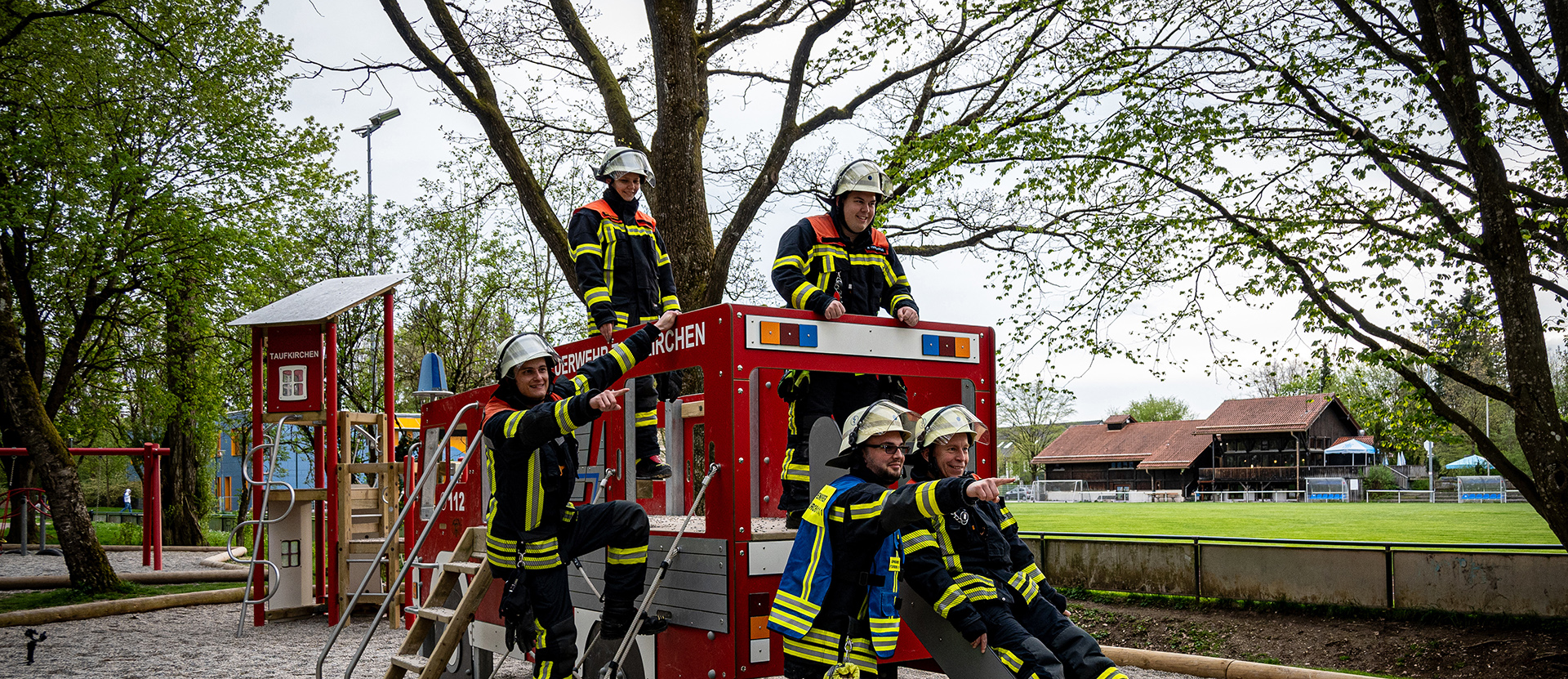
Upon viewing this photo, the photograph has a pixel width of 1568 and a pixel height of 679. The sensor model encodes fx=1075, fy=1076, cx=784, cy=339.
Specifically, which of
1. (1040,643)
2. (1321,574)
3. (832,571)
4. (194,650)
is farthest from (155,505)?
(1040,643)

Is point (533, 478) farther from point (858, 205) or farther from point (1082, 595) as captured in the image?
point (1082, 595)

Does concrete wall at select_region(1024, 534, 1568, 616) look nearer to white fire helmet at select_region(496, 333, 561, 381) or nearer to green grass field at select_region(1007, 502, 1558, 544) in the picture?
green grass field at select_region(1007, 502, 1558, 544)

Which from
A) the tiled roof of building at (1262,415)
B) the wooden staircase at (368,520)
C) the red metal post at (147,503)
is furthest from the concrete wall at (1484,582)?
the tiled roof of building at (1262,415)

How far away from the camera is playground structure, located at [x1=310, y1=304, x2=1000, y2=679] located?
4.85m

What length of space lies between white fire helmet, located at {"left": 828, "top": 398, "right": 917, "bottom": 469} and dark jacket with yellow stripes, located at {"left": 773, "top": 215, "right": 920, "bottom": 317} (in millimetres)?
1096

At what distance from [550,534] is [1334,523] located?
2656cm

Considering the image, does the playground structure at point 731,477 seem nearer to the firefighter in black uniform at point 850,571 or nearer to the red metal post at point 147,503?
the firefighter in black uniform at point 850,571

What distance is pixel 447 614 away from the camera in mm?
5609

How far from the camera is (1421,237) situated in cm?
921

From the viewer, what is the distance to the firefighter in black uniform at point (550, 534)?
5.05 metres

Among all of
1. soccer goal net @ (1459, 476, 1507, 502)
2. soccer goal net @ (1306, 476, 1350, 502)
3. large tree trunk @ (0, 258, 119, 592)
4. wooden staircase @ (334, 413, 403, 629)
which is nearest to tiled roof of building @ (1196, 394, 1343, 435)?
soccer goal net @ (1306, 476, 1350, 502)

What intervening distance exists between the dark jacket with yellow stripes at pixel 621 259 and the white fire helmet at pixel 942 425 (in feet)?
6.51

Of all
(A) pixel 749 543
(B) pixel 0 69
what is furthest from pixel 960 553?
(B) pixel 0 69

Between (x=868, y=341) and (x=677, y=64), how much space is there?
29.1 feet
